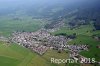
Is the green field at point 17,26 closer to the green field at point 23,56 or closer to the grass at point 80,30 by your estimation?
the grass at point 80,30

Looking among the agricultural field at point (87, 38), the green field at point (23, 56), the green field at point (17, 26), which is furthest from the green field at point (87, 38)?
the green field at point (17, 26)

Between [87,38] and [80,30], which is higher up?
[80,30]

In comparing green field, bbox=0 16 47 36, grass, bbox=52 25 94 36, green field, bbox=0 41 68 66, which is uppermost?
green field, bbox=0 16 47 36

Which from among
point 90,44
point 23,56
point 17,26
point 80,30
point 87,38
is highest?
point 17,26

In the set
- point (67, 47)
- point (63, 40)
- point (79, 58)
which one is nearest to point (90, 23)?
point (63, 40)

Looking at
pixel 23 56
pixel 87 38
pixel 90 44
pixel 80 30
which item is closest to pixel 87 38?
pixel 87 38

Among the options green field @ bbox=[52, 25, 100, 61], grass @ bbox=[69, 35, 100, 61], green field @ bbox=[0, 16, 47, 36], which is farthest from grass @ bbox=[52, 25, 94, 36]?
green field @ bbox=[0, 16, 47, 36]

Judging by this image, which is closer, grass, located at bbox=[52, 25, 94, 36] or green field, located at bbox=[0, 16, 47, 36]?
grass, located at bbox=[52, 25, 94, 36]

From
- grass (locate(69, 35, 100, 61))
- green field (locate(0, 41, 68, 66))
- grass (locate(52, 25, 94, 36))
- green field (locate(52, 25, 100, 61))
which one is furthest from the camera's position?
grass (locate(52, 25, 94, 36))

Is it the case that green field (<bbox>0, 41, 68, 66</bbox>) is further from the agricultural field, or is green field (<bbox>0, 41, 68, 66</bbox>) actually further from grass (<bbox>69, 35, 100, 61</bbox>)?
the agricultural field

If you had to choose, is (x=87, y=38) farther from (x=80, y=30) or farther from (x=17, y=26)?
(x=17, y=26)

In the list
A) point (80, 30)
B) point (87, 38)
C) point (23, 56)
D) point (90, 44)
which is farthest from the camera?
point (80, 30)

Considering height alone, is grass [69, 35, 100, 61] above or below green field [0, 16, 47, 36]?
below
